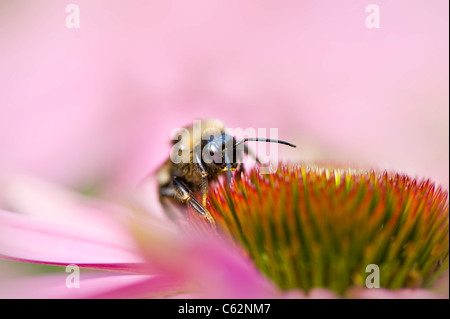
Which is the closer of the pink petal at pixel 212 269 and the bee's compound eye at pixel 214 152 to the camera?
the pink petal at pixel 212 269

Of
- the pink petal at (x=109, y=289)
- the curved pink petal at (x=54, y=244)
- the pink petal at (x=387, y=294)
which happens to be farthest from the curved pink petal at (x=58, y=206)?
the pink petal at (x=387, y=294)

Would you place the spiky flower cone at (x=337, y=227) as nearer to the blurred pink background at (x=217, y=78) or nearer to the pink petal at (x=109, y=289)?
the pink petal at (x=109, y=289)

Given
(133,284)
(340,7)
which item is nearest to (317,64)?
(340,7)

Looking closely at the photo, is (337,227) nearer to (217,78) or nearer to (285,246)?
(285,246)

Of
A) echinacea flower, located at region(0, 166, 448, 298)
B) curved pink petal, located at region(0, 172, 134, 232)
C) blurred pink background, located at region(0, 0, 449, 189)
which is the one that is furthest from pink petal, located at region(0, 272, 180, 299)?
blurred pink background, located at region(0, 0, 449, 189)

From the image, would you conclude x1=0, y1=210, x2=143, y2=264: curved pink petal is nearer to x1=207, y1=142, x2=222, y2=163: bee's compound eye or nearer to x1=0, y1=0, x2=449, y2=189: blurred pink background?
x1=207, y1=142, x2=222, y2=163: bee's compound eye

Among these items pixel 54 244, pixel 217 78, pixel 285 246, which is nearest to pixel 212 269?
pixel 285 246
